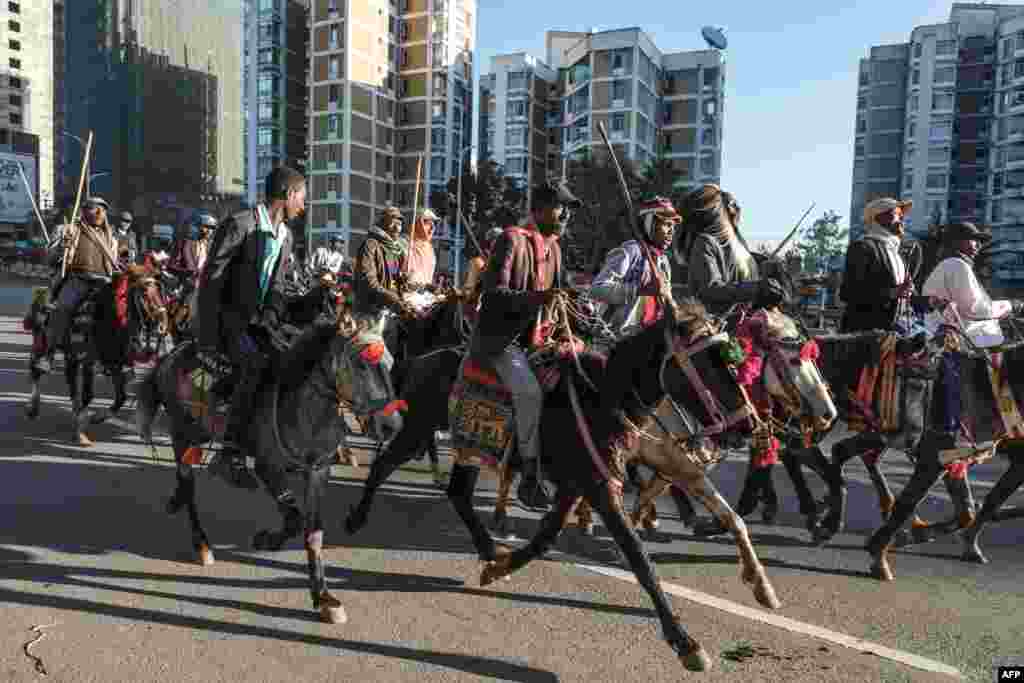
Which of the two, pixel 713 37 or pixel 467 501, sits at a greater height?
pixel 713 37

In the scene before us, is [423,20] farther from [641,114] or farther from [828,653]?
[828,653]

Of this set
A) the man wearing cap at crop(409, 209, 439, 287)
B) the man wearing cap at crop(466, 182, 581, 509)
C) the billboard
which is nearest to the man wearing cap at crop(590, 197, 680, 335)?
the man wearing cap at crop(466, 182, 581, 509)

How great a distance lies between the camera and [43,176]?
308ft

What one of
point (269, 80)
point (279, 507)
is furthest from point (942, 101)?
point (279, 507)

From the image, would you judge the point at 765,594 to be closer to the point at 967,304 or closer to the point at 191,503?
the point at 967,304

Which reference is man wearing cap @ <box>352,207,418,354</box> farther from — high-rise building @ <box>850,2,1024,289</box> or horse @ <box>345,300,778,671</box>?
high-rise building @ <box>850,2,1024,289</box>

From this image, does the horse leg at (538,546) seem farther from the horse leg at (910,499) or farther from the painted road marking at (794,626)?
the horse leg at (910,499)

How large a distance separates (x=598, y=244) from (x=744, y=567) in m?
28.7

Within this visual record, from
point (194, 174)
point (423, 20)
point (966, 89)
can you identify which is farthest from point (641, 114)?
point (194, 174)

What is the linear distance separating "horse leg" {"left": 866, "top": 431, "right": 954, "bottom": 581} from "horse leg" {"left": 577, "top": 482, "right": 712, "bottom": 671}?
225 cm

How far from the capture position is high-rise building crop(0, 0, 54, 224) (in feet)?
309

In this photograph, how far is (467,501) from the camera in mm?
5793

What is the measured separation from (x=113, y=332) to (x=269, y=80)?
249 ft

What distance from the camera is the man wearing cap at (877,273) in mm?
6672
